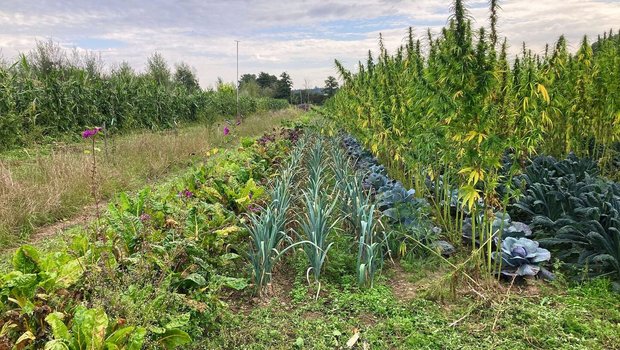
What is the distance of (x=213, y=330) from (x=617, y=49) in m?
6.46

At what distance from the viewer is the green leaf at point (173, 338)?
82.0 inches

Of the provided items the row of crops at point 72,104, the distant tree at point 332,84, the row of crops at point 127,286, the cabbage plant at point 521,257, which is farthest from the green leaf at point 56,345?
the distant tree at point 332,84

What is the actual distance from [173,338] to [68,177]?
4.67 meters

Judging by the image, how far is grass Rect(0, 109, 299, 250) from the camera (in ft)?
15.4

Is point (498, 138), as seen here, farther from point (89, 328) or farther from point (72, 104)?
point (72, 104)

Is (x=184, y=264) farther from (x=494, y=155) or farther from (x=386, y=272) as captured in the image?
(x=494, y=155)

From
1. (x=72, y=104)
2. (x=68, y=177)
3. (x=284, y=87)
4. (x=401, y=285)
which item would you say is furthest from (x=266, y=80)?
(x=401, y=285)

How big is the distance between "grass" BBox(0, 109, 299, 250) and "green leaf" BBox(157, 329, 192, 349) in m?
3.10

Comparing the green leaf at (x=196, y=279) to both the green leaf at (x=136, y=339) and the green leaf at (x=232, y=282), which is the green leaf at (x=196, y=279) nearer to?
the green leaf at (x=232, y=282)

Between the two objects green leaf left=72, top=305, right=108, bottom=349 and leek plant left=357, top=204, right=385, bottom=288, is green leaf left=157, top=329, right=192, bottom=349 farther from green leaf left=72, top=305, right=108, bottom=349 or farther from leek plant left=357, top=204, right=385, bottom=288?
leek plant left=357, top=204, right=385, bottom=288

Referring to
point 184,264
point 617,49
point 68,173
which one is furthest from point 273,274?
point 617,49

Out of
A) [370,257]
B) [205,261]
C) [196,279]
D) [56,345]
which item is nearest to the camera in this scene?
[56,345]

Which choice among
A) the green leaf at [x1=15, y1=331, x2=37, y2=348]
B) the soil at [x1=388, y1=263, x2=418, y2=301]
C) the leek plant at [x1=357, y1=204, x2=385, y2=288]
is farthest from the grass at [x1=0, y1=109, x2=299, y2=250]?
the soil at [x1=388, y1=263, x2=418, y2=301]

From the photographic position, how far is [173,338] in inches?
82.3
